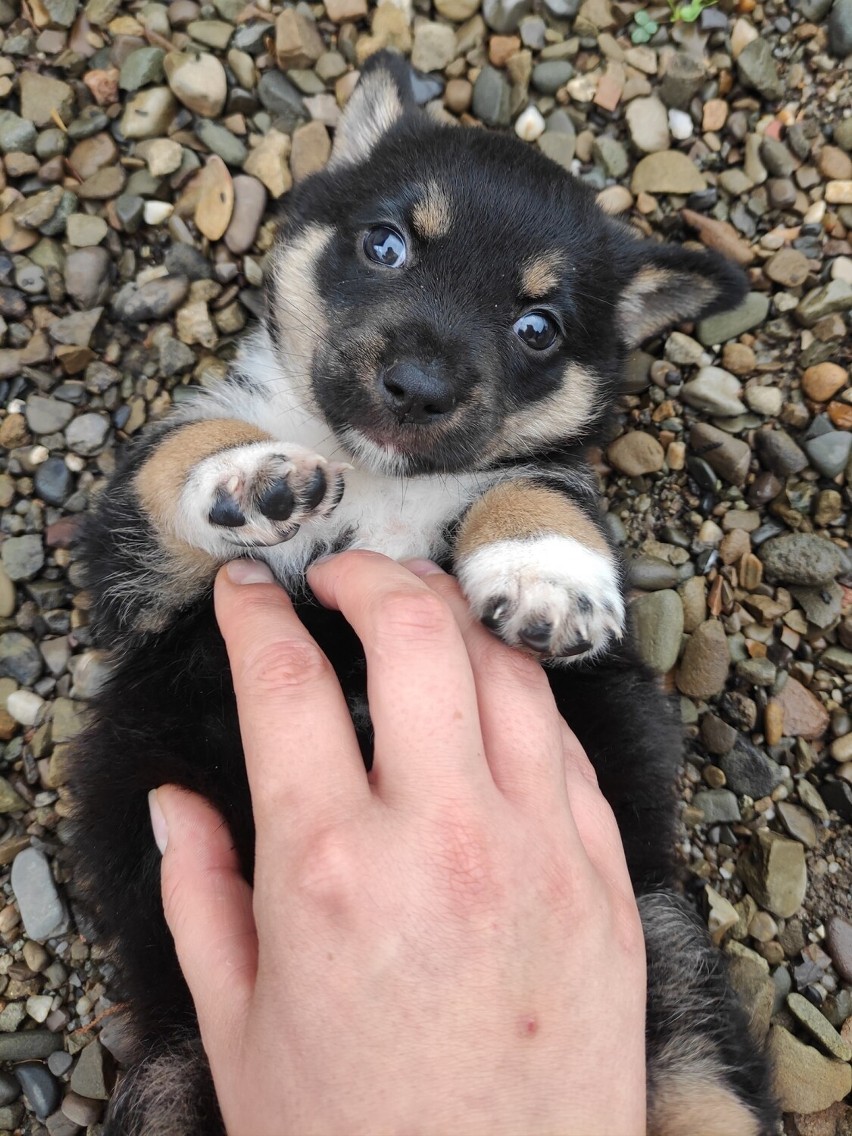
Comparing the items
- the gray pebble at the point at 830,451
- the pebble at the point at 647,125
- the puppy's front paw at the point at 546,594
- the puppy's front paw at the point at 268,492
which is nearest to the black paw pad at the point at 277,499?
the puppy's front paw at the point at 268,492

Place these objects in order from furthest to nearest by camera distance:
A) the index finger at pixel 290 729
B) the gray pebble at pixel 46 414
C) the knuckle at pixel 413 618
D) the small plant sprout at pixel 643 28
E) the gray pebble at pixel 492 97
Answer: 1. the small plant sprout at pixel 643 28
2. the gray pebble at pixel 492 97
3. the gray pebble at pixel 46 414
4. the knuckle at pixel 413 618
5. the index finger at pixel 290 729

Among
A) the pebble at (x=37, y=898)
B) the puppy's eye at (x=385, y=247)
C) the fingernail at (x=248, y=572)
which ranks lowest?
the pebble at (x=37, y=898)

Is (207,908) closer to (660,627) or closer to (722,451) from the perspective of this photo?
(660,627)

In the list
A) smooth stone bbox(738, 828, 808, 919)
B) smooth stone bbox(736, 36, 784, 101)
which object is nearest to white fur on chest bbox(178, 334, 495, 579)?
smooth stone bbox(738, 828, 808, 919)

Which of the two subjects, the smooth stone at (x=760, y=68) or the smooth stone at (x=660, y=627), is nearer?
the smooth stone at (x=660, y=627)

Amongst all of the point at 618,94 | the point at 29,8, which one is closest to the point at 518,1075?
the point at 618,94

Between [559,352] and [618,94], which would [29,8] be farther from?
[559,352]

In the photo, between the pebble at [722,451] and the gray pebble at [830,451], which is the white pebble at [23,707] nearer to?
the pebble at [722,451]
